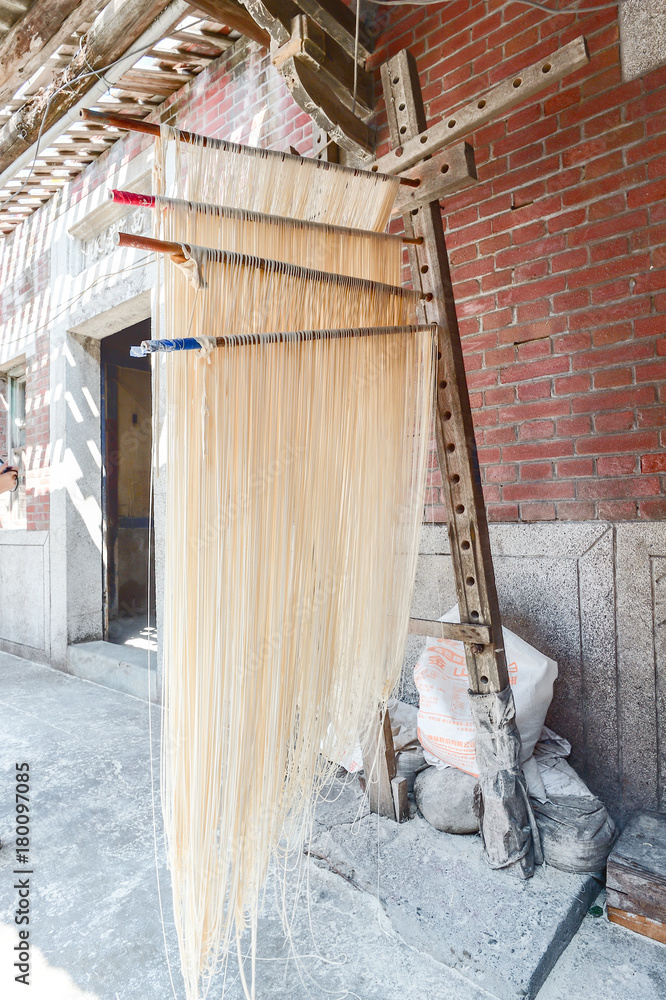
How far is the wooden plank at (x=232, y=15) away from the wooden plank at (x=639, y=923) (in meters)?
3.18

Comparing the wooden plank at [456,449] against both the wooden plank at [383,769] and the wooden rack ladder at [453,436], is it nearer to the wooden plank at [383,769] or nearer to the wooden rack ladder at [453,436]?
the wooden rack ladder at [453,436]

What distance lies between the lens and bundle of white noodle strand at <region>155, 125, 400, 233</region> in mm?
1237

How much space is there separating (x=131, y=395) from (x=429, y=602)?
4.14 metres

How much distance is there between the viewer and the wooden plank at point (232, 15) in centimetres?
230

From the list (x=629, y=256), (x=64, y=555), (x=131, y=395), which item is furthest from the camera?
(x=131, y=395)

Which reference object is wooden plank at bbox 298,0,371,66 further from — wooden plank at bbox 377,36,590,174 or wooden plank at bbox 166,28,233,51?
wooden plank at bbox 166,28,233,51

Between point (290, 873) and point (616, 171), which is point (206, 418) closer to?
point (290, 873)

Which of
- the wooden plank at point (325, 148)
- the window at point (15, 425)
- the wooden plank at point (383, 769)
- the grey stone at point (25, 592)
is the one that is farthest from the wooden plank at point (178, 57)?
the wooden plank at point (383, 769)

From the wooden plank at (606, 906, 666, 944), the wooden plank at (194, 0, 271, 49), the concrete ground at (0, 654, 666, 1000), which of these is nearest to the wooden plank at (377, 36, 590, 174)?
the wooden plank at (194, 0, 271, 49)

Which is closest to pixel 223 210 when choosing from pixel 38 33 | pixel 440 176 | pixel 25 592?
pixel 440 176

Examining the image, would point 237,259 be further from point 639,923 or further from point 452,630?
point 639,923

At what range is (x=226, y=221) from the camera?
117 centimetres

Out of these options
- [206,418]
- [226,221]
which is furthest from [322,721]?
[226,221]

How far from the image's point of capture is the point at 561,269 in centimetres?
196
